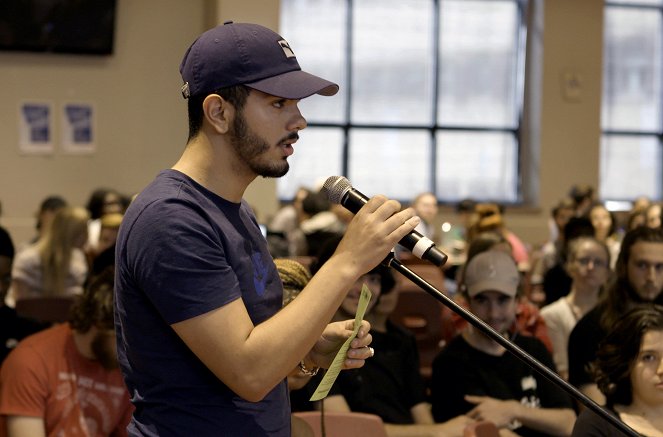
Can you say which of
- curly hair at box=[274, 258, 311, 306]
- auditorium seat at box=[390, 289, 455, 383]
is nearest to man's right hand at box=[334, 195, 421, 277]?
curly hair at box=[274, 258, 311, 306]

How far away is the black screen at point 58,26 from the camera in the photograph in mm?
9406

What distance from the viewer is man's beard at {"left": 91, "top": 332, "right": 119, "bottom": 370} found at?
10.4ft

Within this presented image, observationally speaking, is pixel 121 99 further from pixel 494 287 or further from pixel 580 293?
pixel 494 287

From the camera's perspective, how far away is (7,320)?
3.93 metres

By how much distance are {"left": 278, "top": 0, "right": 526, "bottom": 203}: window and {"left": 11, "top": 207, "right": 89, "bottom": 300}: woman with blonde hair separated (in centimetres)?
475

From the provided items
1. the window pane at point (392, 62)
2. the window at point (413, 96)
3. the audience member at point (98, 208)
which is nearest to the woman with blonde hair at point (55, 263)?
the audience member at point (98, 208)

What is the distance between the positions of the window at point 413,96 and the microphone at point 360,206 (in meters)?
9.24

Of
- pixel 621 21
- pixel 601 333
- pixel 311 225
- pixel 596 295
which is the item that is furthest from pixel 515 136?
pixel 601 333

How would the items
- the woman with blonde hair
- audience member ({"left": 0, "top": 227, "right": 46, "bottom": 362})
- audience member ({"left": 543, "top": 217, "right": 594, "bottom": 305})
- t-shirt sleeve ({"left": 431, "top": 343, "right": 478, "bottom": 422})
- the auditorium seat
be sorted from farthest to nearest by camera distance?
audience member ({"left": 543, "top": 217, "right": 594, "bottom": 305}) → the woman with blonde hair → the auditorium seat → audience member ({"left": 0, "top": 227, "right": 46, "bottom": 362}) → t-shirt sleeve ({"left": 431, "top": 343, "right": 478, "bottom": 422})

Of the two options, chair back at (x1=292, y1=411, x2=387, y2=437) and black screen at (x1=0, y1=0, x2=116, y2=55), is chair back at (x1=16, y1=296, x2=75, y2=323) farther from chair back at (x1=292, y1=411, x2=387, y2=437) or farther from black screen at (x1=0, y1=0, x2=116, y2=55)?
black screen at (x1=0, y1=0, x2=116, y2=55)

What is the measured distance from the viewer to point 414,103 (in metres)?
11.5

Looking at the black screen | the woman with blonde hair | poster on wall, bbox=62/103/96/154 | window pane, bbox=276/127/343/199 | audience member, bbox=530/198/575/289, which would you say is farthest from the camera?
window pane, bbox=276/127/343/199

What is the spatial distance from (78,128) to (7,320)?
6095mm

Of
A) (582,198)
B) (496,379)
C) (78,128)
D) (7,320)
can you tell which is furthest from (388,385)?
(78,128)
